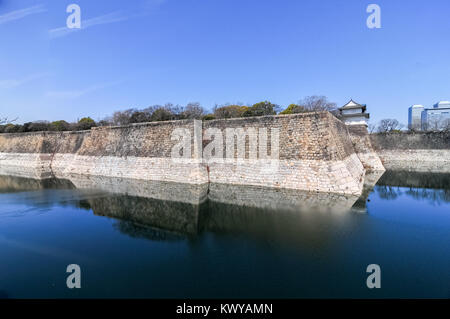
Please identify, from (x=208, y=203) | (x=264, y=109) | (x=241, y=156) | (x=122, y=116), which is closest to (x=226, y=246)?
(x=208, y=203)

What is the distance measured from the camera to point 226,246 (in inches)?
194

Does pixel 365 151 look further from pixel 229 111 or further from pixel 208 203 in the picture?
pixel 229 111

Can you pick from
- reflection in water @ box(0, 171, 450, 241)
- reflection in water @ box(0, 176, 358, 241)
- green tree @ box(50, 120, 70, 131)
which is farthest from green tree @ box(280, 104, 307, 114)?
green tree @ box(50, 120, 70, 131)

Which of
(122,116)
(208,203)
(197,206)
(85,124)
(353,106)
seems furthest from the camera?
(122,116)

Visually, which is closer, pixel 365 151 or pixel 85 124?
pixel 365 151

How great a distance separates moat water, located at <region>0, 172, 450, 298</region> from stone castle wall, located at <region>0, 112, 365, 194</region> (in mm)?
1395

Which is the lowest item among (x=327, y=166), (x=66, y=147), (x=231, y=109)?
(x=327, y=166)

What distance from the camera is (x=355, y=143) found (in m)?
18.3

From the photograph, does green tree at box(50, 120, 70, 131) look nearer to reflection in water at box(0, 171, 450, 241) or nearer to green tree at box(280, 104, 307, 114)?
reflection in water at box(0, 171, 450, 241)

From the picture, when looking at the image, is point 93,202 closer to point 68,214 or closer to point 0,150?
point 68,214

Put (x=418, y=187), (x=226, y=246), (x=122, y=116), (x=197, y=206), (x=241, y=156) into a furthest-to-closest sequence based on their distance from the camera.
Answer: (x=122, y=116)
(x=241, y=156)
(x=418, y=187)
(x=197, y=206)
(x=226, y=246)

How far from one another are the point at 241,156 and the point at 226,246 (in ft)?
23.7
